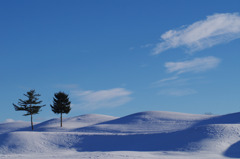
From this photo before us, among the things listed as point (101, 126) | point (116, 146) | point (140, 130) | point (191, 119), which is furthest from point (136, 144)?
point (191, 119)

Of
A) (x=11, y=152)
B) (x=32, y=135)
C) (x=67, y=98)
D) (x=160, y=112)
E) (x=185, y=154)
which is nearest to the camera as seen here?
(x=185, y=154)

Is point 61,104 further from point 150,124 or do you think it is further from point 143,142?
point 143,142

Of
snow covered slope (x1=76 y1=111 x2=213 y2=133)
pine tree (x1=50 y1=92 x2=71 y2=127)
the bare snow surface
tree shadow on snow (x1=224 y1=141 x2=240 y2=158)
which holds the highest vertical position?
pine tree (x1=50 y1=92 x2=71 y2=127)

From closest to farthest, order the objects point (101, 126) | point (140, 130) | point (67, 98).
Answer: point (140, 130) < point (101, 126) < point (67, 98)

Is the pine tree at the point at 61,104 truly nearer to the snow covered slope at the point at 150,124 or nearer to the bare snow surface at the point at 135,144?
the snow covered slope at the point at 150,124

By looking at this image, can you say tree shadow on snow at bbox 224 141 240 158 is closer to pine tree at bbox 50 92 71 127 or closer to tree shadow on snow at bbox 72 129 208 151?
tree shadow on snow at bbox 72 129 208 151

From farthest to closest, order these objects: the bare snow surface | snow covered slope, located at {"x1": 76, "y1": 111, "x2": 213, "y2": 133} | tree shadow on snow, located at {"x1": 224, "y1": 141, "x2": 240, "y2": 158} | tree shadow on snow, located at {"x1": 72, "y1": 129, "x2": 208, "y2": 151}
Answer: snow covered slope, located at {"x1": 76, "y1": 111, "x2": 213, "y2": 133}
tree shadow on snow, located at {"x1": 72, "y1": 129, "x2": 208, "y2": 151}
the bare snow surface
tree shadow on snow, located at {"x1": 224, "y1": 141, "x2": 240, "y2": 158}

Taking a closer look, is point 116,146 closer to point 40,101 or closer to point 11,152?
point 11,152

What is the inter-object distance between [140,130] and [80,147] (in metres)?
14.0

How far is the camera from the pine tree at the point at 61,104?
5584 centimetres

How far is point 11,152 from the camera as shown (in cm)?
3475

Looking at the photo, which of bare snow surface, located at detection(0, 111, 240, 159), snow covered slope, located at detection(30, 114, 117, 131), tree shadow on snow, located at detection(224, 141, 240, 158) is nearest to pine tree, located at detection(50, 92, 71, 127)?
snow covered slope, located at detection(30, 114, 117, 131)

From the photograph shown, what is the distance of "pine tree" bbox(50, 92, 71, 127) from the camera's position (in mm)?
55841

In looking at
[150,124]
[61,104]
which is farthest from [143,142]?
[61,104]
